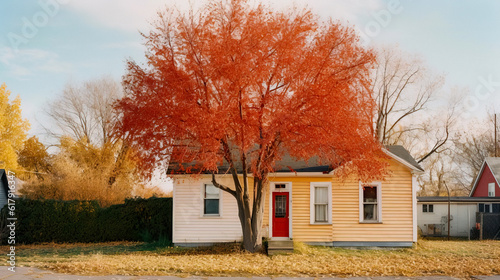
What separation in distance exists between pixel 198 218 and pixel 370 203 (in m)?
7.59

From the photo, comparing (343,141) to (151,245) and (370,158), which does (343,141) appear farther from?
(151,245)

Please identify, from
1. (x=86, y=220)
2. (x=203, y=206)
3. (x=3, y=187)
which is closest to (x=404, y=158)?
(x=203, y=206)

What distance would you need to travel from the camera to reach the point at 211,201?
2233cm

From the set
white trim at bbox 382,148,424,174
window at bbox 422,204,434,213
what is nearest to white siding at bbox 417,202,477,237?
window at bbox 422,204,434,213

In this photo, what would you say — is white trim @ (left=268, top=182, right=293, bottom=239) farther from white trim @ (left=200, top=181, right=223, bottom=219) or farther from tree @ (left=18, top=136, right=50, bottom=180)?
tree @ (left=18, top=136, right=50, bottom=180)

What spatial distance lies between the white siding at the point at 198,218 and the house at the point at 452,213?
46.1 feet

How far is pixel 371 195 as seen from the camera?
22109 millimetres

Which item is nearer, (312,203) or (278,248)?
(278,248)

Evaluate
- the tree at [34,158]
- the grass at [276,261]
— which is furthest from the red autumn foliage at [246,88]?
Answer: the tree at [34,158]

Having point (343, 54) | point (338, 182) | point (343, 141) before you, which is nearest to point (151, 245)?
point (338, 182)

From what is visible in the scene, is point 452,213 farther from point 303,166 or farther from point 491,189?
point 303,166

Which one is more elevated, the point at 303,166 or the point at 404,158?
the point at 404,158

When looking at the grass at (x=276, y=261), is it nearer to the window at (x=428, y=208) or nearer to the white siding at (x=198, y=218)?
the white siding at (x=198, y=218)

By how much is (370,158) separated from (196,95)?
664 cm
